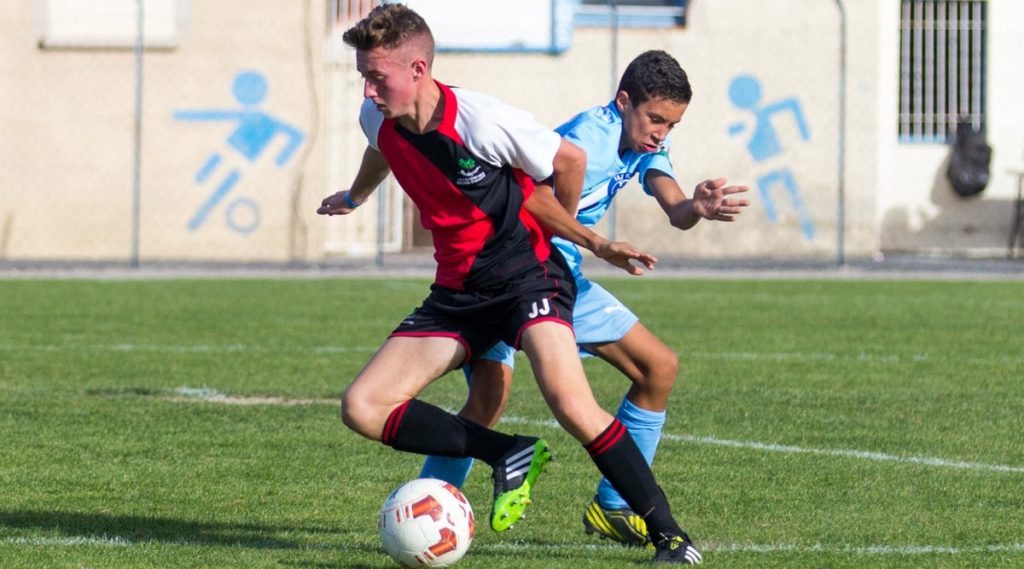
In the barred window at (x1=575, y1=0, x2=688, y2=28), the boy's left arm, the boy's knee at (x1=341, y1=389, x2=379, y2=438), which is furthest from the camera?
the barred window at (x1=575, y1=0, x2=688, y2=28)

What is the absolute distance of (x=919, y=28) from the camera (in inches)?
1026

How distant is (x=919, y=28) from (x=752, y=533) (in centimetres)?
2135

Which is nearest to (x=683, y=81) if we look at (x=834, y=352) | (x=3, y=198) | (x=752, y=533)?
(x=752, y=533)

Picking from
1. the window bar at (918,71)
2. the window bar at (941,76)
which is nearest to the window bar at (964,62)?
the window bar at (941,76)

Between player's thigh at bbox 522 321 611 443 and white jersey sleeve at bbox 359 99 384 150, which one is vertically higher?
white jersey sleeve at bbox 359 99 384 150

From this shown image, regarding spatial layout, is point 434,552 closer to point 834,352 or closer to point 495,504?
point 495,504

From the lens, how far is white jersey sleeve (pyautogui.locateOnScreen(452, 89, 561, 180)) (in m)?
5.39

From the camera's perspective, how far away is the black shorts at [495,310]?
5.47 meters

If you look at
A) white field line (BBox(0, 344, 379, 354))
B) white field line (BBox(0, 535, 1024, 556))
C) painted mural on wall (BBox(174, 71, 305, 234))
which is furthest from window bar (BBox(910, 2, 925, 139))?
white field line (BBox(0, 535, 1024, 556))

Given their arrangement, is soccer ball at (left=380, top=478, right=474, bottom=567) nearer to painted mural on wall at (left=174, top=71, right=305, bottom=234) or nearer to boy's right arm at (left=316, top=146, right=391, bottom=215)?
boy's right arm at (left=316, top=146, right=391, bottom=215)

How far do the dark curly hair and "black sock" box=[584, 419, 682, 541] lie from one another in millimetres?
1339

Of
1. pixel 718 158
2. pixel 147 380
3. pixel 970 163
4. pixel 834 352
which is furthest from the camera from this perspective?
pixel 970 163

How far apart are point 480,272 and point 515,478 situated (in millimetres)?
656

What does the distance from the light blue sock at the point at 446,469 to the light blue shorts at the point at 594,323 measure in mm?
386
